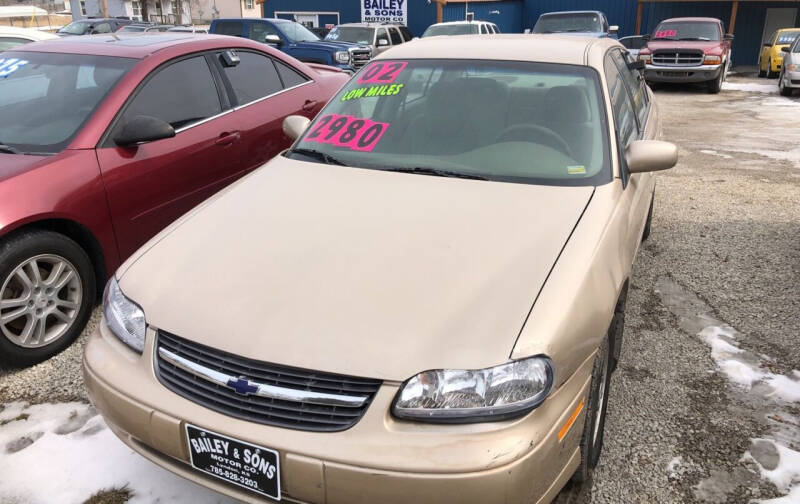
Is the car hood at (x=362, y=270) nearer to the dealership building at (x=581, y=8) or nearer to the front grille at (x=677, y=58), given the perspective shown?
the front grille at (x=677, y=58)

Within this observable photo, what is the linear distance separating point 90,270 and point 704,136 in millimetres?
Answer: 9167

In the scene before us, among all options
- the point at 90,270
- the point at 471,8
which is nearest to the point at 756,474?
the point at 90,270

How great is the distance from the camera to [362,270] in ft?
6.95

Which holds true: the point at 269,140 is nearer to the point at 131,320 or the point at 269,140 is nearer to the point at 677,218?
the point at 131,320

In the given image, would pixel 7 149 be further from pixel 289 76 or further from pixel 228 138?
pixel 289 76

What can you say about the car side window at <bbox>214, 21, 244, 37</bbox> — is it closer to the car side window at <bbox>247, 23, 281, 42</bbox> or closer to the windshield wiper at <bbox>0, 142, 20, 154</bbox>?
the car side window at <bbox>247, 23, 281, 42</bbox>

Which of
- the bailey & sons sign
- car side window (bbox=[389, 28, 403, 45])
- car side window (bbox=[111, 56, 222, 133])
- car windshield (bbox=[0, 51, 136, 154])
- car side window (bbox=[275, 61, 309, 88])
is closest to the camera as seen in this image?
car windshield (bbox=[0, 51, 136, 154])

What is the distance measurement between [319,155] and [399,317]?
1451mm

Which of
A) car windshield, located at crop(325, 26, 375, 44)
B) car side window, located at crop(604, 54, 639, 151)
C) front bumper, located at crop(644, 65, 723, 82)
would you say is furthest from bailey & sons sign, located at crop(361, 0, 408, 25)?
car side window, located at crop(604, 54, 639, 151)

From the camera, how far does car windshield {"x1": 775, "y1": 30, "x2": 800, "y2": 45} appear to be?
61.2 feet

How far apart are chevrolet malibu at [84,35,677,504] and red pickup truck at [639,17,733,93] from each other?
13.4 m

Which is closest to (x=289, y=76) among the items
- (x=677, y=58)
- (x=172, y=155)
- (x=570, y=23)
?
(x=172, y=155)

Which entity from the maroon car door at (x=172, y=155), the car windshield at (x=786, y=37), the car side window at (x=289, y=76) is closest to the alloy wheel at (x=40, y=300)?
the maroon car door at (x=172, y=155)

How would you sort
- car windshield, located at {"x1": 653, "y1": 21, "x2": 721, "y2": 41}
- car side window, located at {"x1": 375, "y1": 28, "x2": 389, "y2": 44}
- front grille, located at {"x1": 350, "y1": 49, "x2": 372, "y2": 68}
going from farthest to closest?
car side window, located at {"x1": 375, "y1": 28, "x2": 389, "y2": 44} → car windshield, located at {"x1": 653, "y1": 21, "x2": 721, "y2": 41} → front grille, located at {"x1": 350, "y1": 49, "x2": 372, "y2": 68}
